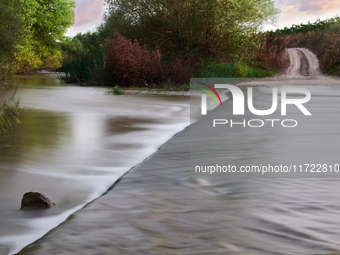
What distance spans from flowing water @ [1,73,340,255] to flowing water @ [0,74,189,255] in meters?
0.02

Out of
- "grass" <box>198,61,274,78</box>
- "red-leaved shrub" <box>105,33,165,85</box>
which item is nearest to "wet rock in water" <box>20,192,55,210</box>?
"red-leaved shrub" <box>105,33,165,85</box>

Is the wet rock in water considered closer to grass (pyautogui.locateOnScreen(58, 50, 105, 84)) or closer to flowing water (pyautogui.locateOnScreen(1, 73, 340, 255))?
flowing water (pyautogui.locateOnScreen(1, 73, 340, 255))

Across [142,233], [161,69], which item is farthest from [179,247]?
[161,69]

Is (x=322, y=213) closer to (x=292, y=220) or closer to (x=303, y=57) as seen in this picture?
(x=292, y=220)

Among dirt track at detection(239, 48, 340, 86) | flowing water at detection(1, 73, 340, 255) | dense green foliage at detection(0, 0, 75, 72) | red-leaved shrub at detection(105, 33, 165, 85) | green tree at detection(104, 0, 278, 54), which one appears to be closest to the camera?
flowing water at detection(1, 73, 340, 255)

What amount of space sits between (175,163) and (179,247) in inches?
71.3

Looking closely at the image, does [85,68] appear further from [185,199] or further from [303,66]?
[185,199]

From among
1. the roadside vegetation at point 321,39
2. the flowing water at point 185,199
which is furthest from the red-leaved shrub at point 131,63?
the roadside vegetation at point 321,39

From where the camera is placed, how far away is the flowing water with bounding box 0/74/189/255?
8.55ft

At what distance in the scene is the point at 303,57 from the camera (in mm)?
28062

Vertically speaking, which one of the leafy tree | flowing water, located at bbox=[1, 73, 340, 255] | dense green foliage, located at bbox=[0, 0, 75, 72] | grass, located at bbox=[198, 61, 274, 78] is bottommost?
flowing water, located at bbox=[1, 73, 340, 255]

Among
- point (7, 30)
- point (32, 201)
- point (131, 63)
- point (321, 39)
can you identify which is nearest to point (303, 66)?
point (321, 39)

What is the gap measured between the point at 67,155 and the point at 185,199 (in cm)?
167

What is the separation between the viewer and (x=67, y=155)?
13.9 ft
